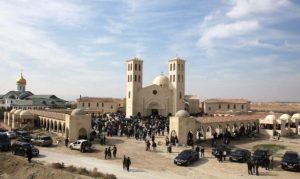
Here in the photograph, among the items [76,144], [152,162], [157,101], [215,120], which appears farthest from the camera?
[157,101]

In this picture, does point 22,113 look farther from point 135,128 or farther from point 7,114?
point 135,128

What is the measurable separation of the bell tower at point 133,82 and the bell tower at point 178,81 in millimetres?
5778

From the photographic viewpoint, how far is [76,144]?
92.4 ft

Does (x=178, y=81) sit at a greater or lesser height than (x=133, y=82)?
greater

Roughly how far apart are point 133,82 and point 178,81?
8.09 meters

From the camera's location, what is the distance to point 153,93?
61844 millimetres

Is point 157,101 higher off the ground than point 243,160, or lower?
higher

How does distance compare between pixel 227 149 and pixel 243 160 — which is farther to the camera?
pixel 227 149

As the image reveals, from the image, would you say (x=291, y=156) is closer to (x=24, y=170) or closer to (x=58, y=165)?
(x=58, y=165)

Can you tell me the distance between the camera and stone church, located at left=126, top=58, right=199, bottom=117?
202ft

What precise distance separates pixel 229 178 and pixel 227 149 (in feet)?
20.8

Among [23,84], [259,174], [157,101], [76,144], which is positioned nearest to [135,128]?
[76,144]

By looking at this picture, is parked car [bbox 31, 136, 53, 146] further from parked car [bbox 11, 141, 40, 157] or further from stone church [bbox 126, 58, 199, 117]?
stone church [bbox 126, 58, 199, 117]

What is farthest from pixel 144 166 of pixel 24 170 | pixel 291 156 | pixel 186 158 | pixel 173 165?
pixel 291 156
